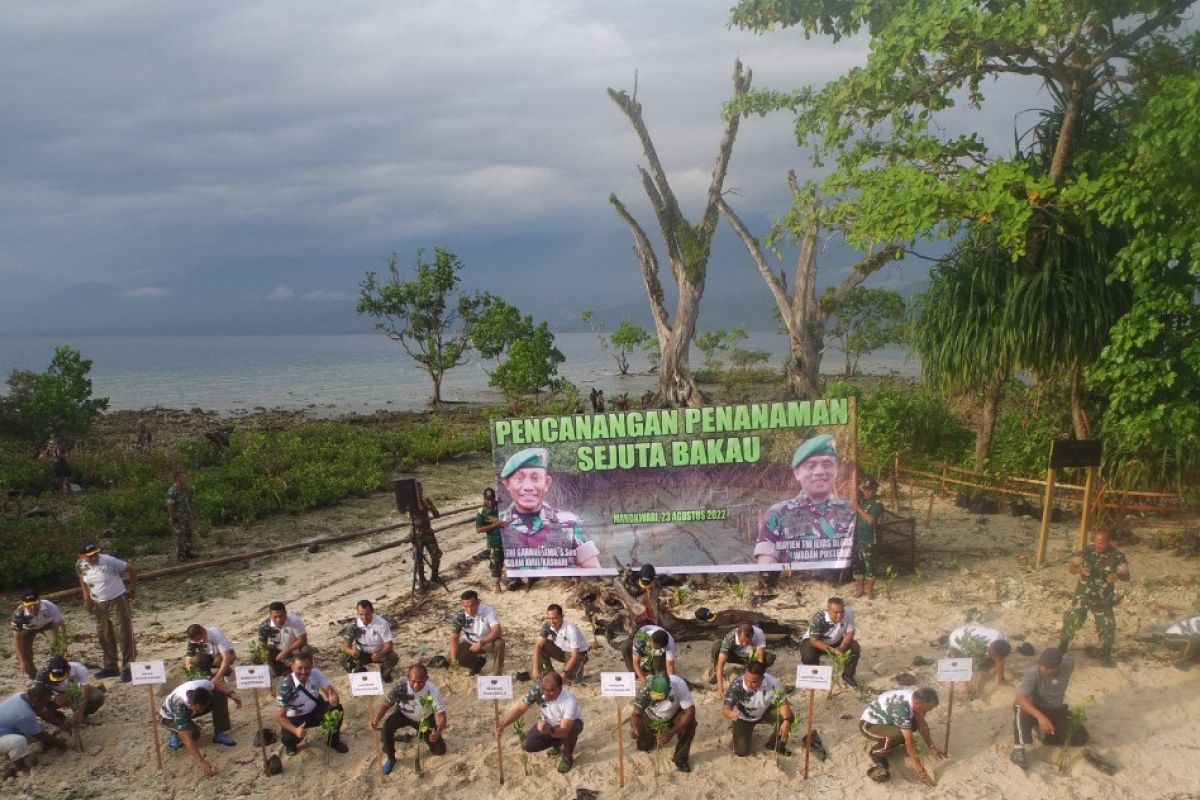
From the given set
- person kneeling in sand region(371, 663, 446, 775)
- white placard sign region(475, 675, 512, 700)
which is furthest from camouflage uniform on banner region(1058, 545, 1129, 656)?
person kneeling in sand region(371, 663, 446, 775)

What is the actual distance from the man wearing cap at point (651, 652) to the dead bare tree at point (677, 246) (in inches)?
488

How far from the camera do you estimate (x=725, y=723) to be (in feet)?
26.7

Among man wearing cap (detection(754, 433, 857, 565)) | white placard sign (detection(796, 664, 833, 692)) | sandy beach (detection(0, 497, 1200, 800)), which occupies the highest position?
man wearing cap (detection(754, 433, 857, 565))

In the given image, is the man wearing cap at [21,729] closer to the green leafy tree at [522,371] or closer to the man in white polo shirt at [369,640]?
the man in white polo shirt at [369,640]

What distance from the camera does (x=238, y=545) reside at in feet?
52.4

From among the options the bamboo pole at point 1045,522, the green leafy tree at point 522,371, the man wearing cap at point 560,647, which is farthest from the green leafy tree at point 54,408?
the bamboo pole at point 1045,522

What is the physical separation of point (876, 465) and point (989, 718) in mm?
8571

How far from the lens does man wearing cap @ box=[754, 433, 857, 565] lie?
11.4 m

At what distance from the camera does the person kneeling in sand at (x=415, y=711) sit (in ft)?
25.1

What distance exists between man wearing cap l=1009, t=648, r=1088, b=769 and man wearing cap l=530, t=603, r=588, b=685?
450 cm

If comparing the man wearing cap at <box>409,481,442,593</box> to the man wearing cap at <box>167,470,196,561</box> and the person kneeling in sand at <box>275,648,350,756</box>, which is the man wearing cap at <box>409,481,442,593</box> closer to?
the person kneeling in sand at <box>275,648,350,756</box>

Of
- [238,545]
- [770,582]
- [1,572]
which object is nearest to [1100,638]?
[770,582]

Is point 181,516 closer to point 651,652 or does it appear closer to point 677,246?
point 651,652

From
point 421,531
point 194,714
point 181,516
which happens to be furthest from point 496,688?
point 181,516
